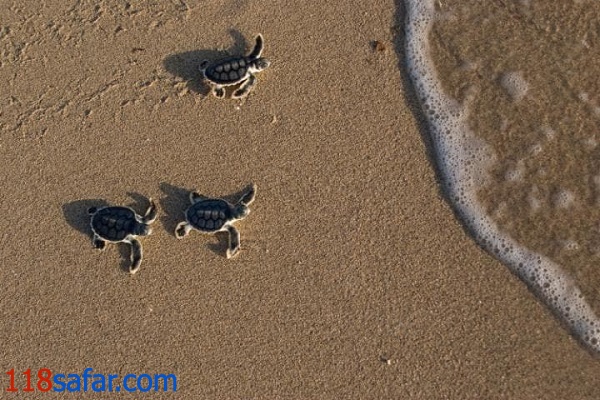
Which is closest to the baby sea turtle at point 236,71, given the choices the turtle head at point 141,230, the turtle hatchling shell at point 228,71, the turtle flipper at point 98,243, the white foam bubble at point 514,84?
the turtle hatchling shell at point 228,71

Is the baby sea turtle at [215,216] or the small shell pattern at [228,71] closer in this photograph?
the baby sea turtle at [215,216]

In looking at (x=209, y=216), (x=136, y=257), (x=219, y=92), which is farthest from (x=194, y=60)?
(x=136, y=257)

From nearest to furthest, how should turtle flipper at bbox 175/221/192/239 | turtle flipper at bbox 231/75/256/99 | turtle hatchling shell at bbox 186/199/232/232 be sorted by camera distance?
turtle hatchling shell at bbox 186/199/232/232 < turtle flipper at bbox 175/221/192/239 < turtle flipper at bbox 231/75/256/99

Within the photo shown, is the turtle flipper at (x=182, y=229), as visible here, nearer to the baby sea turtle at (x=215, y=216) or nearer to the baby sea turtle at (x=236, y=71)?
the baby sea turtle at (x=215, y=216)

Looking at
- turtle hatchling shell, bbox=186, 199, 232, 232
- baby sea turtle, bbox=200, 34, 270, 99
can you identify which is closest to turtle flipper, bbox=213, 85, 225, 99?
baby sea turtle, bbox=200, 34, 270, 99

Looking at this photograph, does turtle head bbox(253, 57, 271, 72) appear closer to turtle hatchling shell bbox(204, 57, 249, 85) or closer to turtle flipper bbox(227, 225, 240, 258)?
turtle hatchling shell bbox(204, 57, 249, 85)

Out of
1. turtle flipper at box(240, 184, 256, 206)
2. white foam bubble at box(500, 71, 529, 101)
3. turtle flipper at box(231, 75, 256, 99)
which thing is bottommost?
turtle flipper at box(240, 184, 256, 206)

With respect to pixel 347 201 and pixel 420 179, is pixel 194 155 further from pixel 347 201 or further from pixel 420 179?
pixel 420 179

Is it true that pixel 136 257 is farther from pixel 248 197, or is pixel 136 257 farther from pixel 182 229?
pixel 248 197
